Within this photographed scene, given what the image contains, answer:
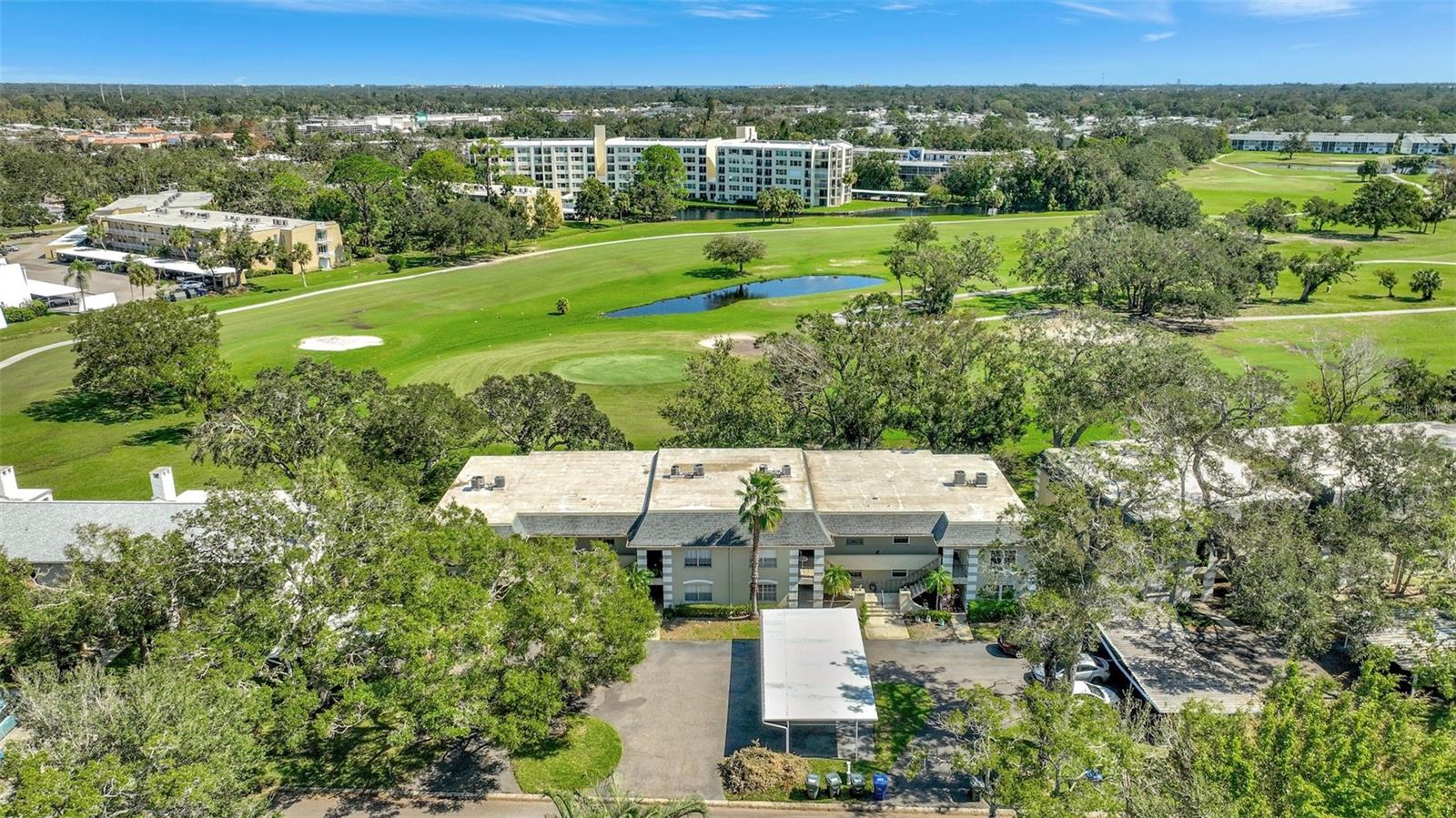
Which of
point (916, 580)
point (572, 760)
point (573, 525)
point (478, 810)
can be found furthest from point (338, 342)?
point (478, 810)

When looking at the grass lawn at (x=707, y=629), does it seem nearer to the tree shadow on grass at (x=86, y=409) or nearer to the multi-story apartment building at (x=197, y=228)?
the tree shadow on grass at (x=86, y=409)

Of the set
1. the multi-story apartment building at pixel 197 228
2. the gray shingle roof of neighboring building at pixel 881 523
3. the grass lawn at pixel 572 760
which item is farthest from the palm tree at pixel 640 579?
the multi-story apartment building at pixel 197 228

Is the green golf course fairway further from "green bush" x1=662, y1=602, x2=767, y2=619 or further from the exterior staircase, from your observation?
the exterior staircase

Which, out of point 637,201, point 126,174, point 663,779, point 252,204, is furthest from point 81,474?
point 126,174

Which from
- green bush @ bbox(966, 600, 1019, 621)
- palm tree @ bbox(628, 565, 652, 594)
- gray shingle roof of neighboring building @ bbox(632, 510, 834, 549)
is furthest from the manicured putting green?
green bush @ bbox(966, 600, 1019, 621)

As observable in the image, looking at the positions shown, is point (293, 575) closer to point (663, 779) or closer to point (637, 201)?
point (663, 779)

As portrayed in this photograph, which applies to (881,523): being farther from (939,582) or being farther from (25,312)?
(25,312)
